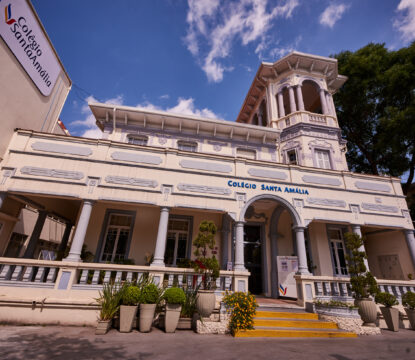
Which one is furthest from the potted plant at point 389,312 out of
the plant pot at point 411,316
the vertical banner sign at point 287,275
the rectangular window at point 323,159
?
the rectangular window at point 323,159

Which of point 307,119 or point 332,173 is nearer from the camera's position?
point 332,173

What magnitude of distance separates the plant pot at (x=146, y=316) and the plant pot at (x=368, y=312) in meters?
6.87

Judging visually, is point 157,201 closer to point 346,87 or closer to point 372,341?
point 372,341

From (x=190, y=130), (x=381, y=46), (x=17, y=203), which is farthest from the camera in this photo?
(x=381, y=46)

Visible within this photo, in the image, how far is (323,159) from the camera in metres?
13.6

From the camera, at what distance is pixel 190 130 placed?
13.5 m

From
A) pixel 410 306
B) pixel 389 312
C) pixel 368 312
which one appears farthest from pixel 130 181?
pixel 410 306

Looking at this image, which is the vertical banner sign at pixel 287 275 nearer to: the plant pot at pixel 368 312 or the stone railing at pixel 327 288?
the stone railing at pixel 327 288

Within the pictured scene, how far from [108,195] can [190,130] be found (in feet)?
22.2

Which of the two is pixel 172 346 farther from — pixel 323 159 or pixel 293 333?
pixel 323 159

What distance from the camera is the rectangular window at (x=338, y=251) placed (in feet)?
37.0

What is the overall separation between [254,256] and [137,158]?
7.85 metres

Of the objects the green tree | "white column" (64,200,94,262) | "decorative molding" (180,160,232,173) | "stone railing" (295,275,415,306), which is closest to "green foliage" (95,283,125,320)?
"white column" (64,200,94,262)

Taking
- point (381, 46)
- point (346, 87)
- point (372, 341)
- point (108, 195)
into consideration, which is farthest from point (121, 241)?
point (381, 46)
